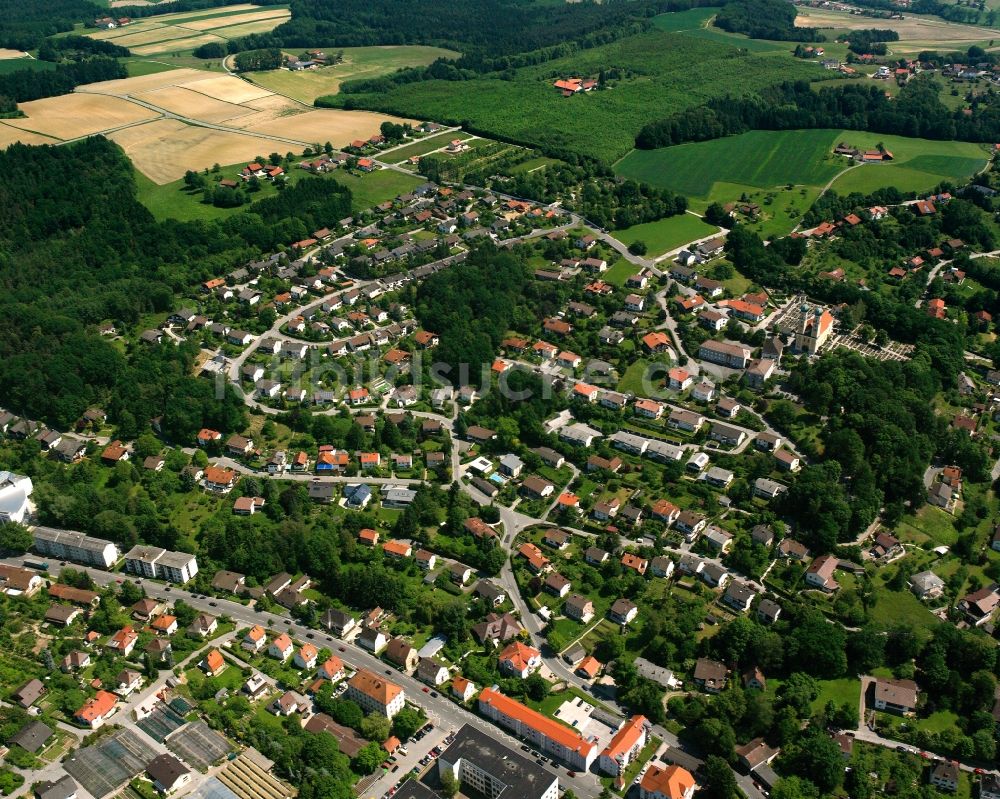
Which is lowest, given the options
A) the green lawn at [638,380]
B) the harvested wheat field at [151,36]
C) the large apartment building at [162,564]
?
the large apartment building at [162,564]

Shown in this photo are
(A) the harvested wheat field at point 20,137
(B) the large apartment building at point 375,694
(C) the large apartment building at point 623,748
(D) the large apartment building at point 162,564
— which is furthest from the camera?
(A) the harvested wheat field at point 20,137

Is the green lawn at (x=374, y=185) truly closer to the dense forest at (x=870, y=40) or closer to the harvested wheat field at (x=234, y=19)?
the dense forest at (x=870, y=40)

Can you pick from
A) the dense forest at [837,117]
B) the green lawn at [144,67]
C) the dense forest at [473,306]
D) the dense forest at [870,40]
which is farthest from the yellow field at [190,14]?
the dense forest at [473,306]

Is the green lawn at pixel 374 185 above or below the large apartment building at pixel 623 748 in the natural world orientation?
above

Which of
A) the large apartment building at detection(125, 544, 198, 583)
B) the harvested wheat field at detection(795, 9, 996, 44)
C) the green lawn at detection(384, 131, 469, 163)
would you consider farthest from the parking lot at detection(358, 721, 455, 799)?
the harvested wheat field at detection(795, 9, 996, 44)

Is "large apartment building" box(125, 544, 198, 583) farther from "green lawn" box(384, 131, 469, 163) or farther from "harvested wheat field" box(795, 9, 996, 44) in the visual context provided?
"harvested wheat field" box(795, 9, 996, 44)

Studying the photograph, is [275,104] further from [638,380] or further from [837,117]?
[638,380]

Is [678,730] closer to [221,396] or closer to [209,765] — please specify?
[209,765]
